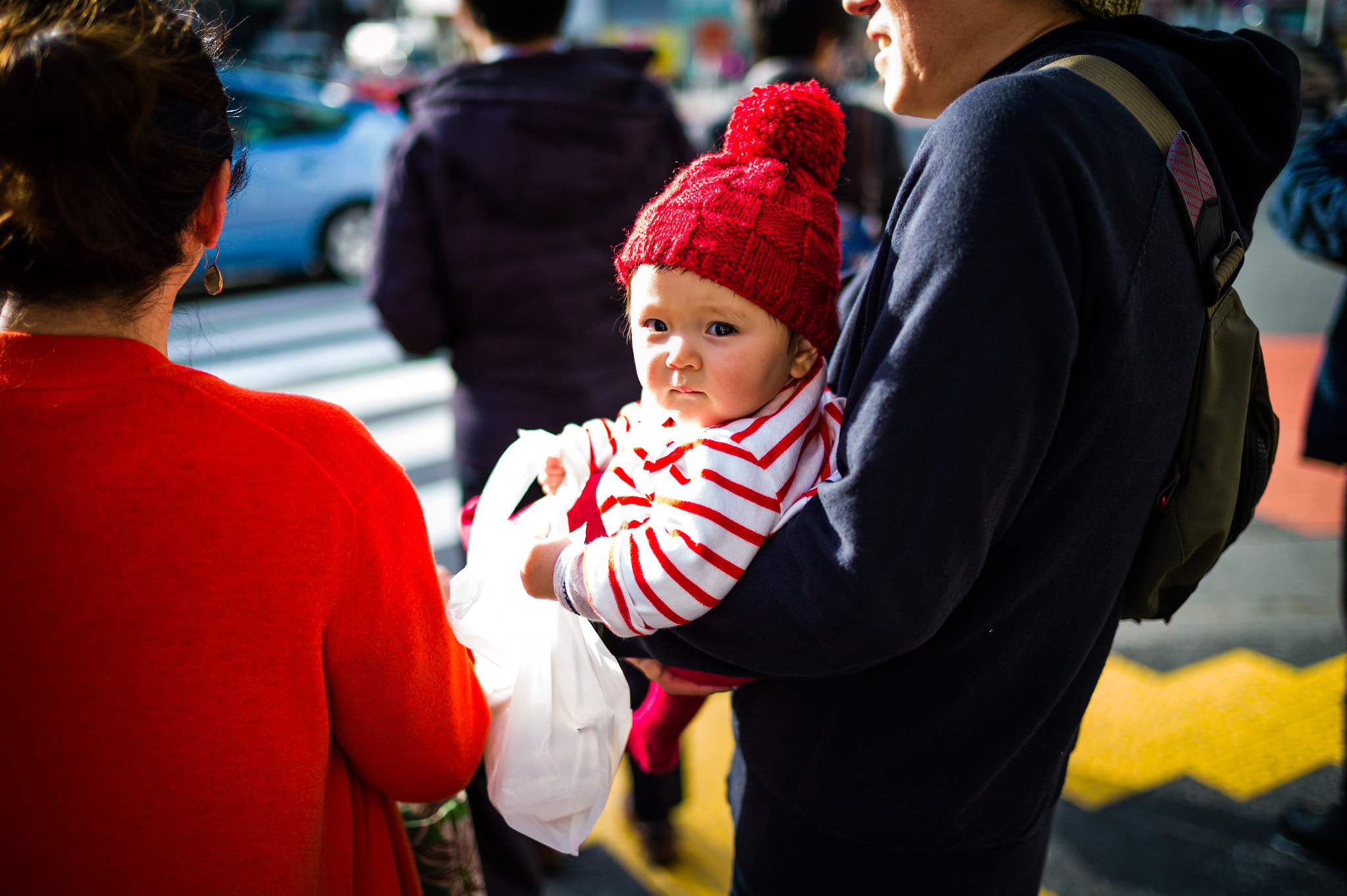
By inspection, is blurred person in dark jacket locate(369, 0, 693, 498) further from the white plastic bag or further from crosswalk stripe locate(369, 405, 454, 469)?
crosswalk stripe locate(369, 405, 454, 469)

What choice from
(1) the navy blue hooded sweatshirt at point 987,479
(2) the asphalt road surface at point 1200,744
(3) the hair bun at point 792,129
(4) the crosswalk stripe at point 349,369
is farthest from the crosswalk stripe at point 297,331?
(1) the navy blue hooded sweatshirt at point 987,479

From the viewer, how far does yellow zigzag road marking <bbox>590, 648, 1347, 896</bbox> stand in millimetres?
2807

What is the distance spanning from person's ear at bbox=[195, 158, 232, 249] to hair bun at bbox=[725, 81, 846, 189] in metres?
0.69

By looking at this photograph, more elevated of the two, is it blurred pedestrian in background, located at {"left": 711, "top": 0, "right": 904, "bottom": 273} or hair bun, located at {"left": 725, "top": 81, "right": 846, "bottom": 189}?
hair bun, located at {"left": 725, "top": 81, "right": 846, "bottom": 189}

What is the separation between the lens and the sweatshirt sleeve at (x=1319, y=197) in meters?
2.36

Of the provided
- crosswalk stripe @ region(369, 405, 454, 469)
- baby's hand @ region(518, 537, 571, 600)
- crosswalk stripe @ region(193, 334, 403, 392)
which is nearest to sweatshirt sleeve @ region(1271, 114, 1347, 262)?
baby's hand @ region(518, 537, 571, 600)

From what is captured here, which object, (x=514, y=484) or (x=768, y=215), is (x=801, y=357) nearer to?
(x=768, y=215)

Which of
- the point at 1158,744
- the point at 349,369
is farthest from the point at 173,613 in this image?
the point at 349,369

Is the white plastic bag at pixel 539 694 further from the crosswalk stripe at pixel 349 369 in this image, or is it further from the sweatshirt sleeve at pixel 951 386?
Result: the crosswalk stripe at pixel 349 369

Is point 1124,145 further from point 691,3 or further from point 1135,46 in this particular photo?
point 691,3

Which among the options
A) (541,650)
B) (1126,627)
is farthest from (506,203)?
(1126,627)

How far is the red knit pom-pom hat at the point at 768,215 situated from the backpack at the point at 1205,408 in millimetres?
341

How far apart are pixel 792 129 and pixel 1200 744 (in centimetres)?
272

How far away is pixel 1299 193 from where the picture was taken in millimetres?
2484
